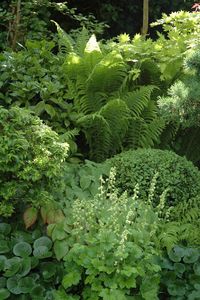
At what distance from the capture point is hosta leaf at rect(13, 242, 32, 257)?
3438 millimetres

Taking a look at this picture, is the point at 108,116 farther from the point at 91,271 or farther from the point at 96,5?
the point at 96,5

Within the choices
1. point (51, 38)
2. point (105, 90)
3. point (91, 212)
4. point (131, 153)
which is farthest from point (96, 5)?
point (91, 212)

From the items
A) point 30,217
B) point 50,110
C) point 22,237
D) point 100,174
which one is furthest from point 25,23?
point 22,237

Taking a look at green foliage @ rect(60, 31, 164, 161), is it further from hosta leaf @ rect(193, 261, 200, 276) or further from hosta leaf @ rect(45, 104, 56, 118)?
hosta leaf @ rect(193, 261, 200, 276)

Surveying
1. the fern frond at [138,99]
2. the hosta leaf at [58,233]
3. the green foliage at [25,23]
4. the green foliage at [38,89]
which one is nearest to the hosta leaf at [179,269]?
the hosta leaf at [58,233]

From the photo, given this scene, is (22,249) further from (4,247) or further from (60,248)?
(60,248)

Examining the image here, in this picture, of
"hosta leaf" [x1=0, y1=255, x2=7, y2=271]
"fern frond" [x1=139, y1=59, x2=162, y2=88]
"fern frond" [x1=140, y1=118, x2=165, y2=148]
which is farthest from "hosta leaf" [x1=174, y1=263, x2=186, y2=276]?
"fern frond" [x1=139, y1=59, x2=162, y2=88]

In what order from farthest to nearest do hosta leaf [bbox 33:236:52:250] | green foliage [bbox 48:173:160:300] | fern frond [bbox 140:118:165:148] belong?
fern frond [bbox 140:118:165:148] → hosta leaf [bbox 33:236:52:250] → green foliage [bbox 48:173:160:300]

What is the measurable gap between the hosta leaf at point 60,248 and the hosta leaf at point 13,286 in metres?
0.31

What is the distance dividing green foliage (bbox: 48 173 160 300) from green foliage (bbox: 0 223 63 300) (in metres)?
0.10

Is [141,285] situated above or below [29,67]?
below

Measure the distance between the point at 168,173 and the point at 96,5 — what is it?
535 cm

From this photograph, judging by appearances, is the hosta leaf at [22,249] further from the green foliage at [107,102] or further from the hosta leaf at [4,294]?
the green foliage at [107,102]

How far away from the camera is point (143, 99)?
4.98m
